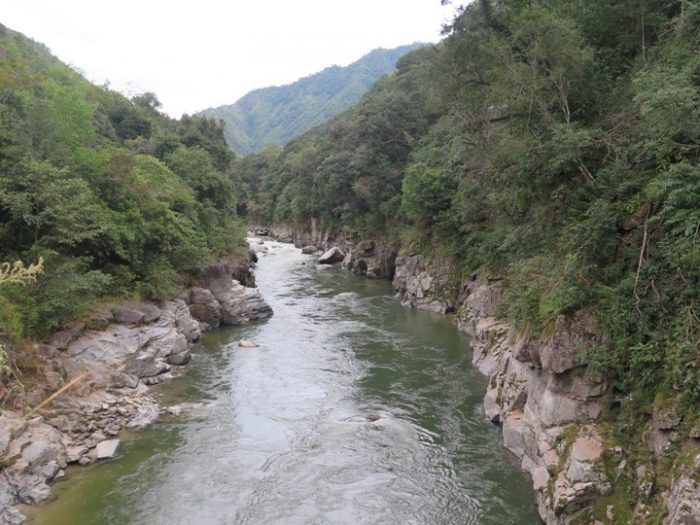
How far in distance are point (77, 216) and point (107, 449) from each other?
8.51 metres

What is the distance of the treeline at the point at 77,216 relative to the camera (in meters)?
15.9

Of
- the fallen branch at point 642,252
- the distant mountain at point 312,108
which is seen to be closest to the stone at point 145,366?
the fallen branch at point 642,252

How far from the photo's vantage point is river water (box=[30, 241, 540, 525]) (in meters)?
10.7

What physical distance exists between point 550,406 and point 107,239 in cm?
1685

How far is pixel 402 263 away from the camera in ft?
115

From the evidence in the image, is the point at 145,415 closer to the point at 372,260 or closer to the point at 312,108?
the point at 372,260

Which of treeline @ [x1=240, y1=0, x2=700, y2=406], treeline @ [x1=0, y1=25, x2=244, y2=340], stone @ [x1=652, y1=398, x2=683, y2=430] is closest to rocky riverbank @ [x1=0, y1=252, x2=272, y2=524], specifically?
treeline @ [x1=0, y1=25, x2=244, y2=340]

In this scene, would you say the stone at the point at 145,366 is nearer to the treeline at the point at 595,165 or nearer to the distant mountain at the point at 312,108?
the treeline at the point at 595,165

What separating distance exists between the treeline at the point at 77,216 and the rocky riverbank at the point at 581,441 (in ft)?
45.7

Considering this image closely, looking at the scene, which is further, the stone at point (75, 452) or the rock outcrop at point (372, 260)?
the rock outcrop at point (372, 260)

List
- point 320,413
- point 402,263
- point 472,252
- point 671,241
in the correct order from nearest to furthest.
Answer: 1. point 671,241
2. point 320,413
3. point 472,252
4. point 402,263

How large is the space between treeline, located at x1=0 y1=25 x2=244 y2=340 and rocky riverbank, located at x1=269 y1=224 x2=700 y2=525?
13922 mm

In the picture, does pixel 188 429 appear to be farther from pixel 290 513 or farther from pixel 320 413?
pixel 290 513

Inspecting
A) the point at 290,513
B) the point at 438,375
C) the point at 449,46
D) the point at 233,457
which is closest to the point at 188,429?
the point at 233,457
